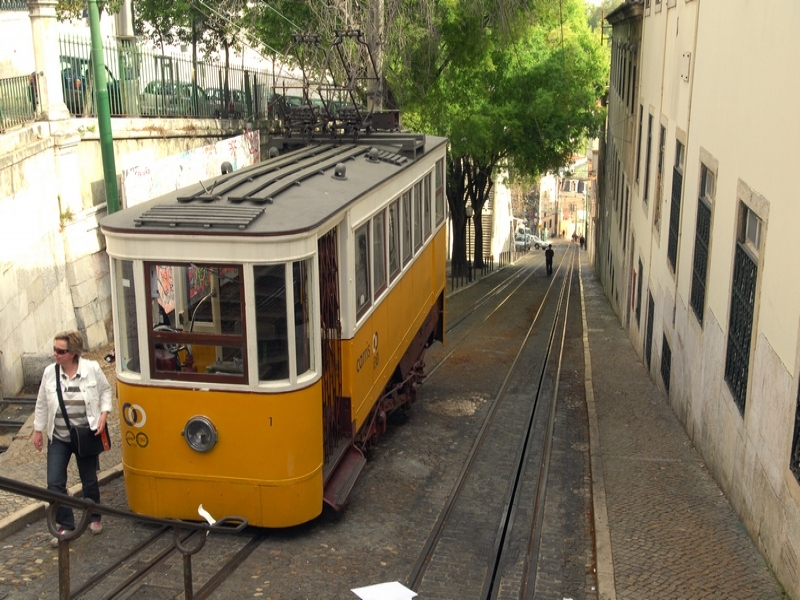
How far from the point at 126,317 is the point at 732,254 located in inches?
228

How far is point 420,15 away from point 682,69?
9.16 meters

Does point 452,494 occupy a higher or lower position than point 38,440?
lower

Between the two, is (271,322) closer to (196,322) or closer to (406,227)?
(196,322)

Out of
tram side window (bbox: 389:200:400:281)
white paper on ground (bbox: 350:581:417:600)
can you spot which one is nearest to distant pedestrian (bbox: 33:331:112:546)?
white paper on ground (bbox: 350:581:417:600)

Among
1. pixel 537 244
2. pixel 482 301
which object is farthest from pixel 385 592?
pixel 537 244

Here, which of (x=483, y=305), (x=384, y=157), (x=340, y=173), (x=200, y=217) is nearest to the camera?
(x=200, y=217)

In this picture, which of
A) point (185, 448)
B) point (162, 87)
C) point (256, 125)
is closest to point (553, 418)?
point (185, 448)

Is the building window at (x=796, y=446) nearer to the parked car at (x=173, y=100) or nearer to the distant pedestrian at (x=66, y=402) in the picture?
the distant pedestrian at (x=66, y=402)

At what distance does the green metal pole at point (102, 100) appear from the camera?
10995mm

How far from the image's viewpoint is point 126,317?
22.2 ft

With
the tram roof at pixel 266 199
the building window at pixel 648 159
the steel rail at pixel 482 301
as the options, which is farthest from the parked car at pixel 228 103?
the tram roof at pixel 266 199

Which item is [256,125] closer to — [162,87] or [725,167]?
[162,87]

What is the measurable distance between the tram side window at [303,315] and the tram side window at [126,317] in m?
1.19

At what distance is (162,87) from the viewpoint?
16531 mm
